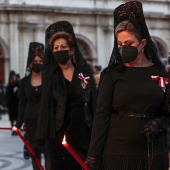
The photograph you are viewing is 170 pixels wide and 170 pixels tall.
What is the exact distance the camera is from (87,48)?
1154 inches

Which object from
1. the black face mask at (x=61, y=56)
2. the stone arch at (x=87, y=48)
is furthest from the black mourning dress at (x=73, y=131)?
the stone arch at (x=87, y=48)

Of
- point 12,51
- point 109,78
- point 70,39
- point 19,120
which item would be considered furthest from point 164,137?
point 12,51

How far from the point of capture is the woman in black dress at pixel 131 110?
4.20m

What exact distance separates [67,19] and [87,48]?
189cm

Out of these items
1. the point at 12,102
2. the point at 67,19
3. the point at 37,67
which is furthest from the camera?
the point at 67,19

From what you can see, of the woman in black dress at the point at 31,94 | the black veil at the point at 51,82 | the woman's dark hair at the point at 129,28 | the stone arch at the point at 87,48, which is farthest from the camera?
the stone arch at the point at 87,48

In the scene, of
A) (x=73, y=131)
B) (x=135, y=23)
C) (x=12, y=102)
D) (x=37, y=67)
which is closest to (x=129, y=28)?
(x=135, y=23)

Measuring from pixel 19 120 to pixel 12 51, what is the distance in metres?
19.1

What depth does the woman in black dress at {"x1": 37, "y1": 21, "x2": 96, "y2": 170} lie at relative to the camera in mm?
6246

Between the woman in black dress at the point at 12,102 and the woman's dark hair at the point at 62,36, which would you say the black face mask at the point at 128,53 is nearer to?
the woman's dark hair at the point at 62,36

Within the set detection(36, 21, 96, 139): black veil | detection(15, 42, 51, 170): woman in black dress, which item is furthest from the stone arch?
detection(36, 21, 96, 139): black veil

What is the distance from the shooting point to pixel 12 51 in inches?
1067

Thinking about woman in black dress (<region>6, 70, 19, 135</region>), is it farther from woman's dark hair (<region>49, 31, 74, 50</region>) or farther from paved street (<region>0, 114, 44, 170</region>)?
woman's dark hair (<region>49, 31, 74, 50</region>)

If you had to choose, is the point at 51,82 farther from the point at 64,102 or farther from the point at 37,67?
the point at 37,67
